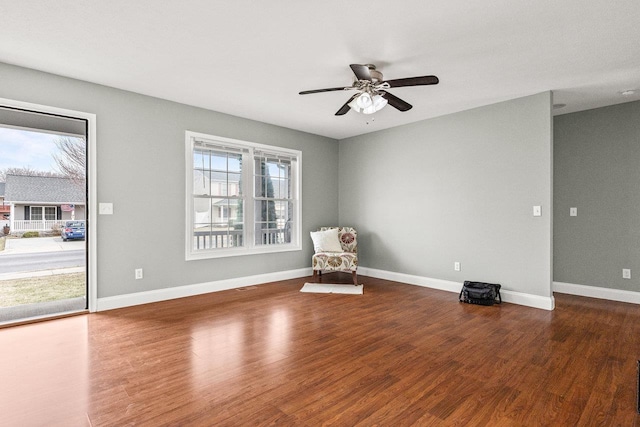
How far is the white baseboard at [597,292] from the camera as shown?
410 centimetres

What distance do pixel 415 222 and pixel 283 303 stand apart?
256cm

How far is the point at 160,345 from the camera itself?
274cm

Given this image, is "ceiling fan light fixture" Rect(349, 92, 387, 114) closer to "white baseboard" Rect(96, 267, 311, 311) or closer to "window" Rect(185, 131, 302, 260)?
"window" Rect(185, 131, 302, 260)

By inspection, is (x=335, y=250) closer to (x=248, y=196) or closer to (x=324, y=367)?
(x=248, y=196)

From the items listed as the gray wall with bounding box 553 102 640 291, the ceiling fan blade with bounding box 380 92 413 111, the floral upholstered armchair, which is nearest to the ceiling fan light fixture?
the ceiling fan blade with bounding box 380 92 413 111

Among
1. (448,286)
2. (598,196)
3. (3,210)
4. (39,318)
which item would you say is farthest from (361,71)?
(3,210)

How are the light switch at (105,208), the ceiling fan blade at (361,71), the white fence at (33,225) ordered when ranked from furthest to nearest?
1. the white fence at (33,225)
2. the light switch at (105,208)
3. the ceiling fan blade at (361,71)

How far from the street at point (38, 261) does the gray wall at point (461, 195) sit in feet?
16.5

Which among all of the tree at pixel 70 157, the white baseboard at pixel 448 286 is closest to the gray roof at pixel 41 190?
the tree at pixel 70 157

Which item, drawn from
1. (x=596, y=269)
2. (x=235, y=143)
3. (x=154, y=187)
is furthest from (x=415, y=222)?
(x=154, y=187)

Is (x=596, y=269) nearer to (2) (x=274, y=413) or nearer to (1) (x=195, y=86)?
(2) (x=274, y=413)

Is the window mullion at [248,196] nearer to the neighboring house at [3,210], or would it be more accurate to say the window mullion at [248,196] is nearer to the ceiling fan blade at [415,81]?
the ceiling fan blade at [415,81]

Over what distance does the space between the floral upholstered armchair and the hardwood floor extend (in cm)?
130

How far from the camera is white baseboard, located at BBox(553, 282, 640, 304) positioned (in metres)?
4.10
